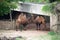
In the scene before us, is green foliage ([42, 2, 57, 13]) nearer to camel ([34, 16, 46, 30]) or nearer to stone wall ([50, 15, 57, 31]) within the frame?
stone wall ([50, 15, 57, 31])

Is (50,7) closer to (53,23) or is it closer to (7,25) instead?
(53,23)

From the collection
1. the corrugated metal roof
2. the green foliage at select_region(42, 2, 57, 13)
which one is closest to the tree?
the green foliage at select_region(42, 2, 57, 13)

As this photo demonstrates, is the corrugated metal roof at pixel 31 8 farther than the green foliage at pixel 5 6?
Yes

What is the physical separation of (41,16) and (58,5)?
124 cm

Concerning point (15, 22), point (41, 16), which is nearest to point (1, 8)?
point (15, 22)

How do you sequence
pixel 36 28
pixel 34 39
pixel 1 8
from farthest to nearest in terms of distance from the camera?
1. pixel 36 28
2. pixel 1 8
3. pixel 34 39

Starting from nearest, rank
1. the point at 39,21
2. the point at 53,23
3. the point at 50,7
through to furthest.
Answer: the point at 50,7 < the point at 53,23 < the point at 39,21

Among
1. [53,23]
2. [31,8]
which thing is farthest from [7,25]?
[53,23]

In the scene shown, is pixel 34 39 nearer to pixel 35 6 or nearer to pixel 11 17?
pixel 35 6

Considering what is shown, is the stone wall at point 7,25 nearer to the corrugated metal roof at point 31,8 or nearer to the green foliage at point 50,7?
the corrugated metal roof at point 31,8

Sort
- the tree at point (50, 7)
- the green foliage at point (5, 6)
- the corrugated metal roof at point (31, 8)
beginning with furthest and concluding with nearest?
the corrugated metal roof at point (31, 8) < the tree at point (50, 7) < the green foliage at point (5, 6)

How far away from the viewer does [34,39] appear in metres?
4.93

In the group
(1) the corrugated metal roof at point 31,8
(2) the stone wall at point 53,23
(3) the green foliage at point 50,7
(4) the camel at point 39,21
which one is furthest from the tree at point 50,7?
(4) the camel at point 39,21

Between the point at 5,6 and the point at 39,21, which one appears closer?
the point at 5,6
